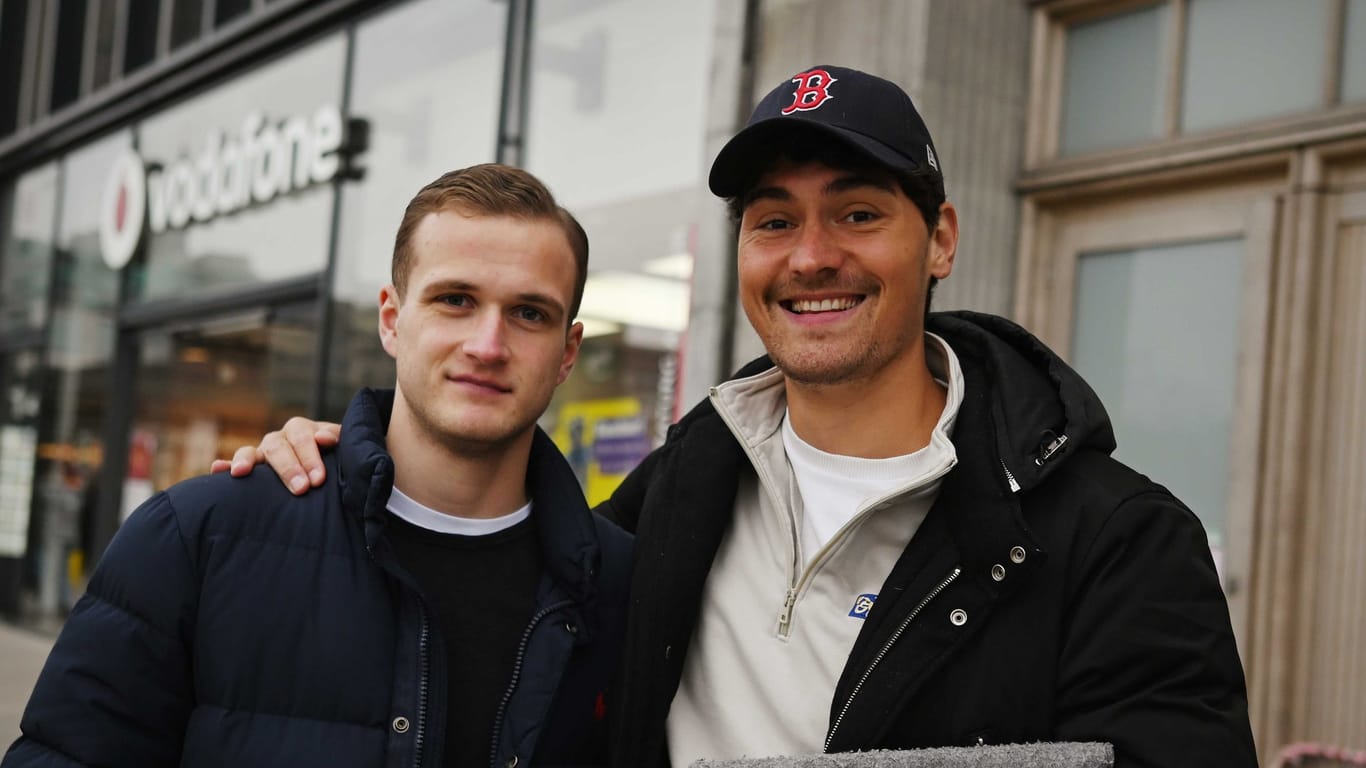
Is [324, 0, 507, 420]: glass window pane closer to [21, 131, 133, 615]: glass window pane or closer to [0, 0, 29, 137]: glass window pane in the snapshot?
[21, 131, 133, 615]: glass window pane

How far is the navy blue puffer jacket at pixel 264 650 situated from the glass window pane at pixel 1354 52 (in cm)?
335

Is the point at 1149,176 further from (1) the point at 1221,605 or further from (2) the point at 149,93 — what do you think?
(2) the point at 149,93

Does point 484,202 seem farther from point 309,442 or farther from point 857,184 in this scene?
point 857,184

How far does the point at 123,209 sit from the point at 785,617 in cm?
1092

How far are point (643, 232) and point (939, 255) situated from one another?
4.15 metres

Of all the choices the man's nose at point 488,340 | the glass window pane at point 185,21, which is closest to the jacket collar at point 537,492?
the man's nose at point 488,340

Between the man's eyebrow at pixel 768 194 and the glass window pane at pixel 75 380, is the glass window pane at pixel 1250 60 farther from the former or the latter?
the glass window pane at pixel 75 380

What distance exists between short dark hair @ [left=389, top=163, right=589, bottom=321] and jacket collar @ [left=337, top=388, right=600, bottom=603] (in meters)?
0.28

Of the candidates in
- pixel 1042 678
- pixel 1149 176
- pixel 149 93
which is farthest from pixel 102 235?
pixel 1042 678

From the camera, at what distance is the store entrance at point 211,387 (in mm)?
9438

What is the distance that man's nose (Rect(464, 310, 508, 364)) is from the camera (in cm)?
256

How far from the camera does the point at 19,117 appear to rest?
13.8 meters

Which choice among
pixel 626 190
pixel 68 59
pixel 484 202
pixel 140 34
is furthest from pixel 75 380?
pixel 484 202

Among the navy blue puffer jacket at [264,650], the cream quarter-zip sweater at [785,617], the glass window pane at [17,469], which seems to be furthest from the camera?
the glass window pane at [17,469]
